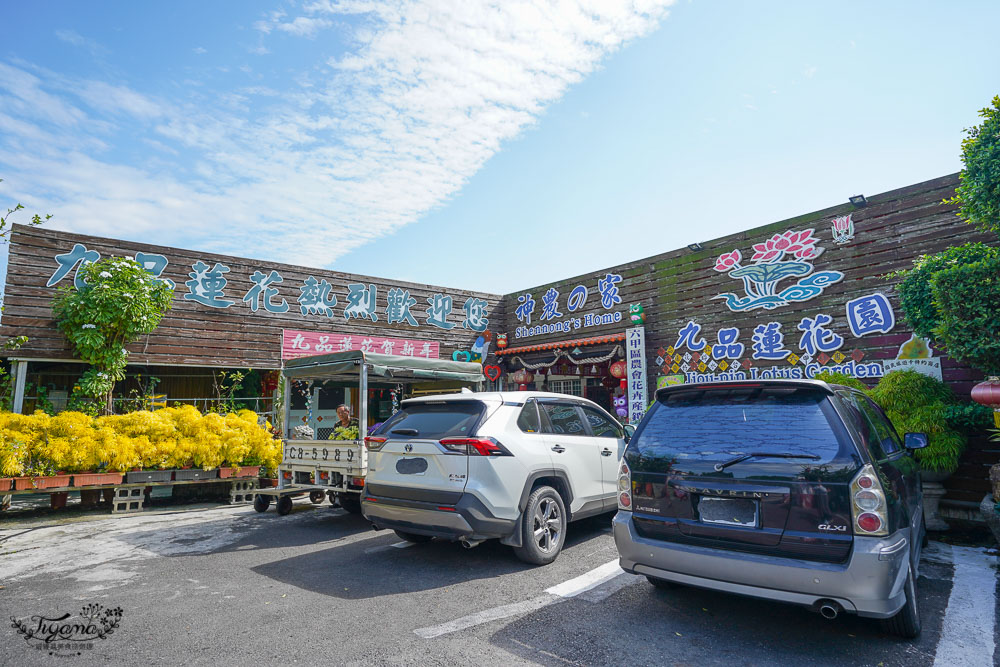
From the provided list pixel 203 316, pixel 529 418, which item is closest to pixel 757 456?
pixel 529 418

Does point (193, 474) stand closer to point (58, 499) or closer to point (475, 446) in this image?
point (58, 499)

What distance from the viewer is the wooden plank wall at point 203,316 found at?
425 inches

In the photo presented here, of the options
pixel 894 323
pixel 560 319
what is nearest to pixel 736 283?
pixel 894 323

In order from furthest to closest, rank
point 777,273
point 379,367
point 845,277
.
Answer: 1. point 777,273
2. point 845,277
3. point 379,367

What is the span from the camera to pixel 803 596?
3109mm

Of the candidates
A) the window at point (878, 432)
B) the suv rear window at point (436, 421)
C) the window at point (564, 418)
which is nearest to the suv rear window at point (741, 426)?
the window at point (878, 432)

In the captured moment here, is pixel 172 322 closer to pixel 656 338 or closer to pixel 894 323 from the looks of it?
pixel 656 338

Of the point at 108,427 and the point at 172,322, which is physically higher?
the point at 172,322

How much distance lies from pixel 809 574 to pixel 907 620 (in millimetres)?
910

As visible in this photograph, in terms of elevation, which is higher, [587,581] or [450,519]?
[450,519]

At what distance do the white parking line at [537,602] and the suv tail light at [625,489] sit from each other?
0.92 m

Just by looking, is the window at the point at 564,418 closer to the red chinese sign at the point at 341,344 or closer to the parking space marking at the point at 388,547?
the parking space marking at the point at 388,547

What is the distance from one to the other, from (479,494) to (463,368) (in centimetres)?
429

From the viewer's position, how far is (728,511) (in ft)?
11.3
